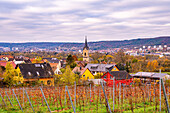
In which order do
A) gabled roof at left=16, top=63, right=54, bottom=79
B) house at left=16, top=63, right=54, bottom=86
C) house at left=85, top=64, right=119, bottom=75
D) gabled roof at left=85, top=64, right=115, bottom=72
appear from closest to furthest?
house at left=16, top=63, right=54, bottom=86
gabled roof at left=16, top=63, right=54, bottom=79
house at left=85, top=64, right=119, bottom=75
gabled roof at left=85, top=64, right=115, bottom=72

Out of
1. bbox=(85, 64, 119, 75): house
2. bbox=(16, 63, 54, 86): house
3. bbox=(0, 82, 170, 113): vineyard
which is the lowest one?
bbox=(85, 64, 119, 75): house

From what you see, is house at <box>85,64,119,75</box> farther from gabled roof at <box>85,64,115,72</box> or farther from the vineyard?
the vineyard

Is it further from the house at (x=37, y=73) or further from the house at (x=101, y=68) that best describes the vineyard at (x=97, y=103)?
the house at (x=101, y=68)

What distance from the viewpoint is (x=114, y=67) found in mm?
50469

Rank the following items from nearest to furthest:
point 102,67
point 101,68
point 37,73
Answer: point 37,73 → point 101,68 → point 102,67

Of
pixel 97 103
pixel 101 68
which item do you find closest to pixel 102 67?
pixel 101 68

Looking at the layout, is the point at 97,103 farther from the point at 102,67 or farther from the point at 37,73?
the point at 102,67

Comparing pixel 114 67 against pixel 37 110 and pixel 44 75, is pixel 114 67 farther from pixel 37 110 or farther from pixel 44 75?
pixel 37 110

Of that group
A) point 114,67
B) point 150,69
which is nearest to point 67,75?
point 114,67

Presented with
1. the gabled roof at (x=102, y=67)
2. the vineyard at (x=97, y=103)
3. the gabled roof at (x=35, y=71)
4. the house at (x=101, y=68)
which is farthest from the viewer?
the gabled roof at (x=102, y=67)

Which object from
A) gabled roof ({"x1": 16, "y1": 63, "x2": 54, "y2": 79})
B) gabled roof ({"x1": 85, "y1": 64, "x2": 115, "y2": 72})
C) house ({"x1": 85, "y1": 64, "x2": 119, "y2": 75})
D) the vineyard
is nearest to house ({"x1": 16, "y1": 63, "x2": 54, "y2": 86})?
gabled roof ({"x1": 16, "y1": 63, "x2": 54, "y2": 79})

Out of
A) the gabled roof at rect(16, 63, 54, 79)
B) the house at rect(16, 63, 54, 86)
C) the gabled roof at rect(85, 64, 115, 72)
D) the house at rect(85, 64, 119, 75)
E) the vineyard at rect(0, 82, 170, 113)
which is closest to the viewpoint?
the vineyard at rect(0, 82, 170, 113)

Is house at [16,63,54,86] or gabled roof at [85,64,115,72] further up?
house at [16,63,54,86]

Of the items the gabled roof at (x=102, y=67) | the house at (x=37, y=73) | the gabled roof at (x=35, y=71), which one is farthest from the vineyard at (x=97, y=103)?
the gabled roof at (x=102, y=67)
